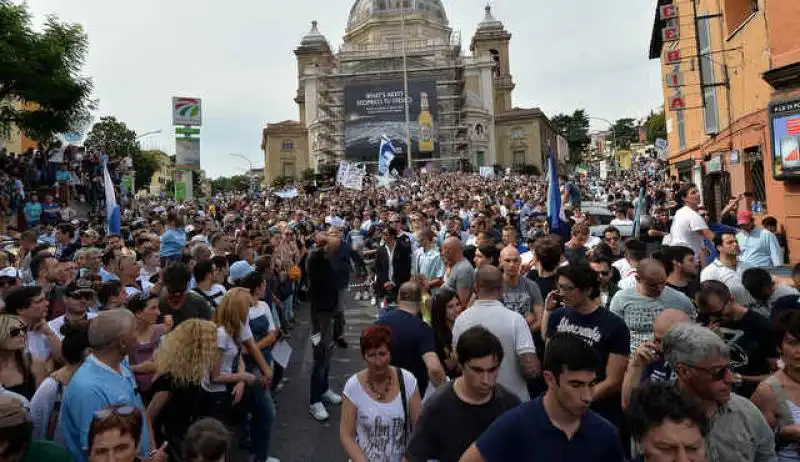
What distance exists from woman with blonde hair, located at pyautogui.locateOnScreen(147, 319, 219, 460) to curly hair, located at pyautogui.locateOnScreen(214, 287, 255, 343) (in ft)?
1.74

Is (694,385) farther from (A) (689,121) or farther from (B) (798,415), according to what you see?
(A) (689,121)

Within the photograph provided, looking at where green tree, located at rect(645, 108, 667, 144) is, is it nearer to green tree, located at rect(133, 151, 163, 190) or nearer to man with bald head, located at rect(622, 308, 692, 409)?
green tree, located at rect(133, 151, 163, 190)

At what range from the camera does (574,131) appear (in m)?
98.9

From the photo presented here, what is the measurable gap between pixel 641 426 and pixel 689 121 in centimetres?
2352

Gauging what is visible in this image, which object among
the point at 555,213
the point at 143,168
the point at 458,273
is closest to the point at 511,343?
the point at 458,273

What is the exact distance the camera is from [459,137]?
222 feet

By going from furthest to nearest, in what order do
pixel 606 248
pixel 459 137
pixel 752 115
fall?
pixel 459 137 < pixel 752 115 < pixel 606 248

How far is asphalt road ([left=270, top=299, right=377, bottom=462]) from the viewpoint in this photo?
527cm

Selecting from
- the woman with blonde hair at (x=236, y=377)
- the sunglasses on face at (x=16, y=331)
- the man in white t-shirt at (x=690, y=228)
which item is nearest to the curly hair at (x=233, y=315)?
the woman with blonde hair at (x=236, y=377)

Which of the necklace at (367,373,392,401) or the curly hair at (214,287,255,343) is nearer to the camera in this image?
the necklace at (367,373,392,401)

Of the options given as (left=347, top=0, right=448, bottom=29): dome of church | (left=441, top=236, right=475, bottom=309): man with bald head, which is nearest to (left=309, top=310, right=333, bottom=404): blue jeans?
(left=441, top=236, right=475, bottom=309): man with bald head

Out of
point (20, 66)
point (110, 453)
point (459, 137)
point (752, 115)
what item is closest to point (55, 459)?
point (110, 453)

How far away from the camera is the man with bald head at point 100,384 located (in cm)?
314

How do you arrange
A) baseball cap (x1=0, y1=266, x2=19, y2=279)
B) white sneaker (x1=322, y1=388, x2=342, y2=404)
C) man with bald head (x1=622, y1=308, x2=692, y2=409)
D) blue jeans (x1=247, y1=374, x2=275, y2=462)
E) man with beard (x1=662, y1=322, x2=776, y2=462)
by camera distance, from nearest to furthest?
man with beard (x1=662, y1=322, x2=776, y2=462) < man with bald head (x1=622, y1=308, x2=692, y2=409) < blue jeans (x1=247, y1=374, x2=275, y2=462) < baseball cap (x1=0, y1=266, x2=19, y2=279) < white sneaker (x1=322, y1=388, x2=342, y2=404)
